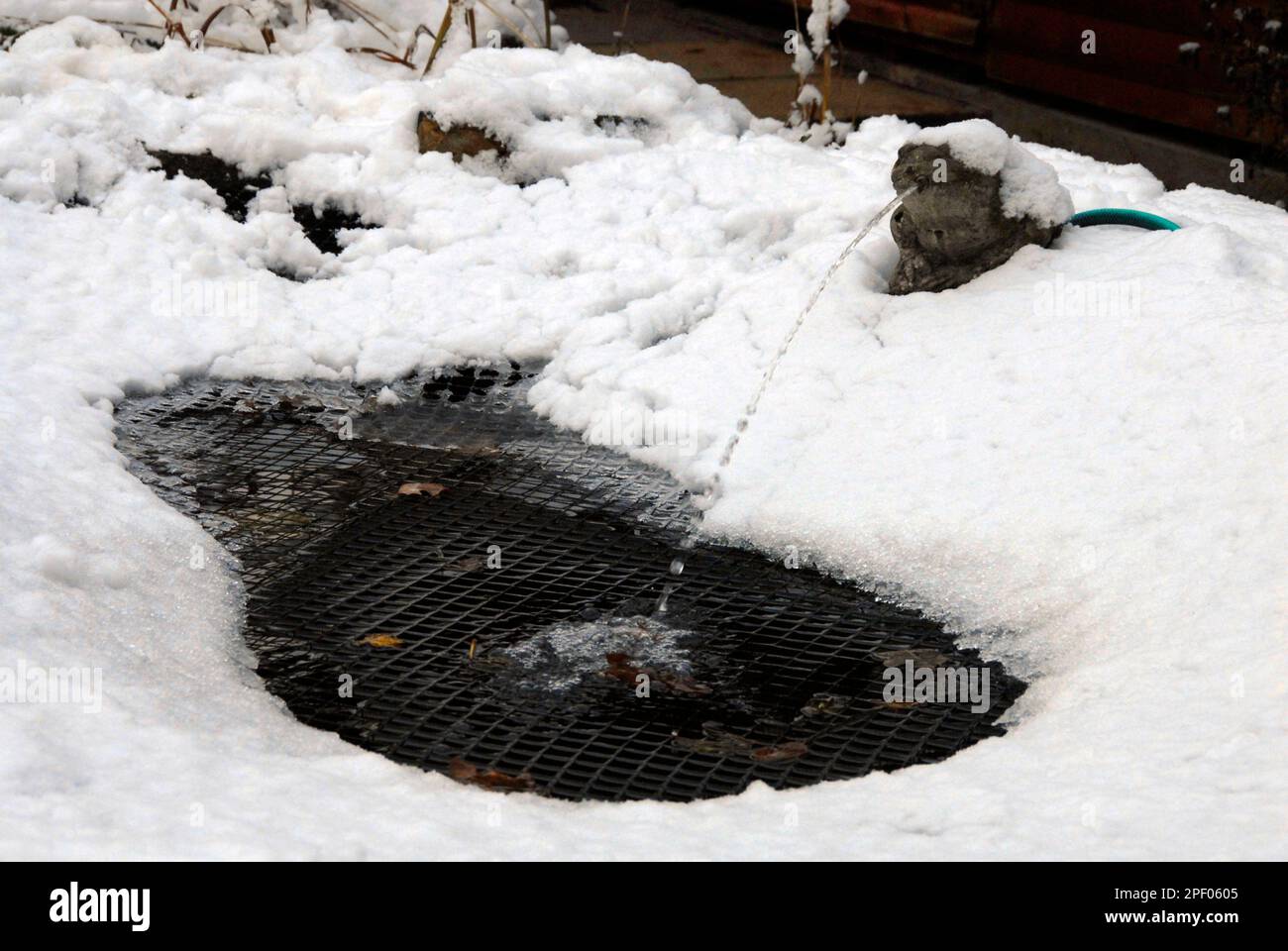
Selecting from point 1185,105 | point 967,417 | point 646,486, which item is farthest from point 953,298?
point 1185,105

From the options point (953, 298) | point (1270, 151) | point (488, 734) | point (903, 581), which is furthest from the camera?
point (1270, 151)

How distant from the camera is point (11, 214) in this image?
22.2ft

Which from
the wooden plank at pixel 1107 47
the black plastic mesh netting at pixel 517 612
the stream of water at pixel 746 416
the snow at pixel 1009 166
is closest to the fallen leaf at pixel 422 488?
the black plastic mesh netting at pixel 517 612

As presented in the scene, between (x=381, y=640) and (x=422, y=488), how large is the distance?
104cm

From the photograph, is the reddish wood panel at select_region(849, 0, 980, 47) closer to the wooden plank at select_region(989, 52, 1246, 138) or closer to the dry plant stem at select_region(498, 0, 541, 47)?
the wooden plank at select_region(989, 52, 1246, 138)

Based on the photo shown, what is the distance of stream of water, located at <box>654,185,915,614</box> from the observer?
15.6 feet

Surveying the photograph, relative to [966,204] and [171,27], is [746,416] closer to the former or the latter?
[966,204]

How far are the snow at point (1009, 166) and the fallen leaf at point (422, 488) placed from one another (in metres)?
2.26

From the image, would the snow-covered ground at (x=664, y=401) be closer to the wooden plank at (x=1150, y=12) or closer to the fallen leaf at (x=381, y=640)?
the fallen leaf at (x=381, y=640)

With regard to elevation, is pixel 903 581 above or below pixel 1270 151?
below

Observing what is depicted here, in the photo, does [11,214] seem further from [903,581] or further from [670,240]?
[903,581]

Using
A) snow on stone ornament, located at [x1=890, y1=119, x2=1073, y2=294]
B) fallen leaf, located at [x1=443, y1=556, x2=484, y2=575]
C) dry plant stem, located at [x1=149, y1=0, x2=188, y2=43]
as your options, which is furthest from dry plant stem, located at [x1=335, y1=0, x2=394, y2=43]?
fallen leaf, located at [x1=443, y1=556, x2=484, y2=575]

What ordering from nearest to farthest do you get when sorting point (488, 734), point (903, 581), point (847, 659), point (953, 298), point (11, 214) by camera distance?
point (488, 734) < point (847, 659) < point (903, 581) < point (953, 298) < point (11, 214)
